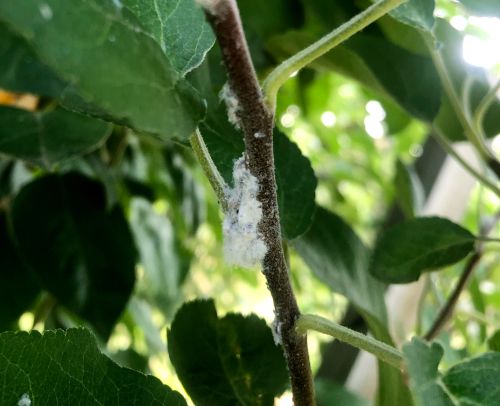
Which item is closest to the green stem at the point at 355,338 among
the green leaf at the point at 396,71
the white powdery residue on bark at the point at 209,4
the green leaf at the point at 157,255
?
the white powdery residue on bark at the point at 209,4

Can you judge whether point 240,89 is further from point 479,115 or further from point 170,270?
point 170,270

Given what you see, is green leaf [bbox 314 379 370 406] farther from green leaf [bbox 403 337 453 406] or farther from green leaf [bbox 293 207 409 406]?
green leaf [bbox 403 337 453 406]

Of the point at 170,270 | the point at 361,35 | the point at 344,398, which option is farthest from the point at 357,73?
the point at 170,270

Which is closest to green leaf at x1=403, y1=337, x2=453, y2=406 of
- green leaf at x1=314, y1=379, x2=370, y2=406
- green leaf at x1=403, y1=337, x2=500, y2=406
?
green leaf at x1=403, y1=337, x2=500, y2=406

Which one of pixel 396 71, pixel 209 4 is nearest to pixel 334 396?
pixel 396 71

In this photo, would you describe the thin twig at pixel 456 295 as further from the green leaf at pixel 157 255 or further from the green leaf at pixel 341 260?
the green leaf at pixel 157 255

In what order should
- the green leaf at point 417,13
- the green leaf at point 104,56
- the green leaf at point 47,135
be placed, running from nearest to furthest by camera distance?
the green leaf at point 104,56, the green leaf at point 417,13, the green leaf at point 47,135
